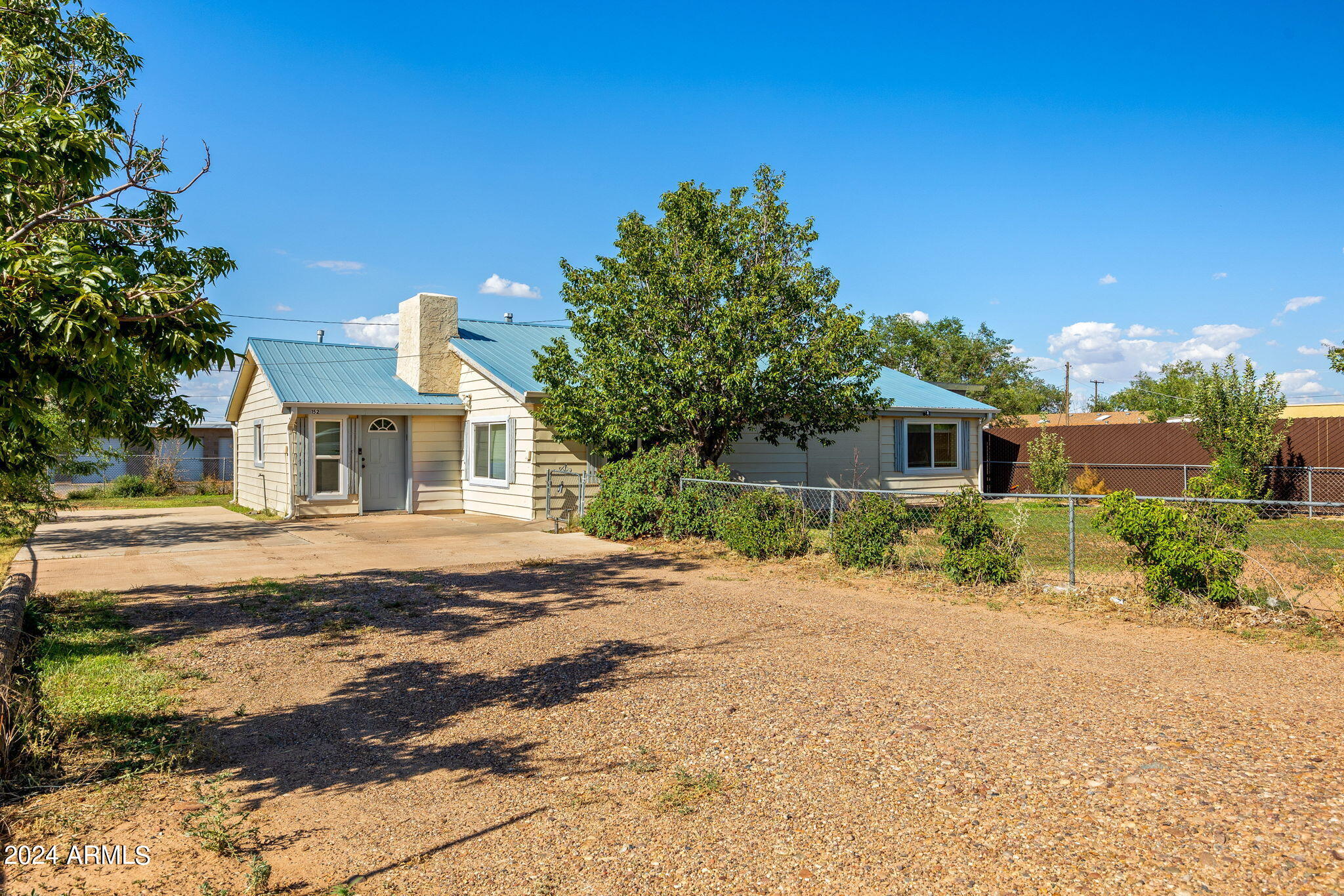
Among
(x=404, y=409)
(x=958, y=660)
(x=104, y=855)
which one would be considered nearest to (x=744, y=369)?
(x=958, y=660)

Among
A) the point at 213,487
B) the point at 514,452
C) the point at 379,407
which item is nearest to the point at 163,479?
the point at 213,487

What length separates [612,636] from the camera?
23.8 ft

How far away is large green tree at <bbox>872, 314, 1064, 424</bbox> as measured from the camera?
5131 cm

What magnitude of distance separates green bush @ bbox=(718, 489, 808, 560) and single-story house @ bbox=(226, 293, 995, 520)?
5.18 m

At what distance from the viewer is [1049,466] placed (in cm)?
2038

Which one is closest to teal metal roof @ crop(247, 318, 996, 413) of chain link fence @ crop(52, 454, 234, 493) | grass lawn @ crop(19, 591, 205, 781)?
grass lawn @ crop(19, 591, 205, 781)

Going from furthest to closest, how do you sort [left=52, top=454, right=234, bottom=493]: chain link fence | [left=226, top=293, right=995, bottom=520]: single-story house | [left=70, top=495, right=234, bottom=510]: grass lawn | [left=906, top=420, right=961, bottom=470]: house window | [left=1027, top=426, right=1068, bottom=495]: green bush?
[left=52, top=454, right=234, bottom=493]: chain link fence
[left=70, top=495, right=234, bottom=510]: grass lawn
[left=906, top=420, right=961, bottom=470]: house window
[left=1027, top=426, right=1068, bottom=495]: green bush
[left=226, top=293, right=995, bottom=520]: single-story house

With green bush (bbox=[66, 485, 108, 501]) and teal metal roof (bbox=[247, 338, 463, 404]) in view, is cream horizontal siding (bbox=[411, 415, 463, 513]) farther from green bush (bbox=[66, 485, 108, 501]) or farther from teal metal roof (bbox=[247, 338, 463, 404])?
green bush (bbox=[66, 485, 108, 501])

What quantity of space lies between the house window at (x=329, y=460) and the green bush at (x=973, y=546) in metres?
12.9

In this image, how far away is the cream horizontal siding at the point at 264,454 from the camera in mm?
17656

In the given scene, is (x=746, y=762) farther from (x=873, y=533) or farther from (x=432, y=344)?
(x=432, y=344)

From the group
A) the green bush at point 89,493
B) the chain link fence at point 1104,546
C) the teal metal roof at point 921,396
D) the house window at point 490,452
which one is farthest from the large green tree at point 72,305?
the green bush at point 89,493

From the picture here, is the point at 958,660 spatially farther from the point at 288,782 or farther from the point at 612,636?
the point at 288,782

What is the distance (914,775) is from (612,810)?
60.1 inches
